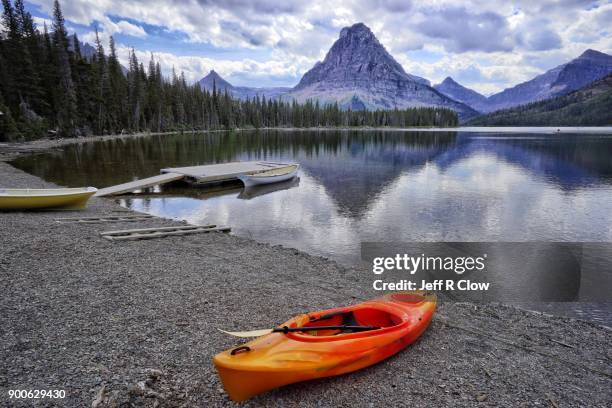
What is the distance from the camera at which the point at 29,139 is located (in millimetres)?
60656

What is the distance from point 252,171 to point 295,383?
28247mm

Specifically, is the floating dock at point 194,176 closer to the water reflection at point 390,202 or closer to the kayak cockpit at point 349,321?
the water reflection at point 390,202

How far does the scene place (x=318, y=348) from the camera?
5.91m

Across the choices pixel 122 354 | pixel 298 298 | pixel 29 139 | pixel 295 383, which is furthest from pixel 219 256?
pixel 29 139

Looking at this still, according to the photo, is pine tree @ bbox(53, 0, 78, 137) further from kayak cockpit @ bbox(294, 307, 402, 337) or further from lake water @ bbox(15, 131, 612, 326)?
kayak cockpit @ bbox(294, 307, 402, 337)

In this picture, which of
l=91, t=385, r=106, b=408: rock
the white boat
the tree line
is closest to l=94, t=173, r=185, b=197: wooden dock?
the white boat

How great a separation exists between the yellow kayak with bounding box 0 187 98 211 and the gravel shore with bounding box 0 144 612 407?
16.9ft

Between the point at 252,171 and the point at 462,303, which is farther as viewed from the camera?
the point at 252,171

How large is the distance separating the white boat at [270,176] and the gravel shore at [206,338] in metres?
17.6

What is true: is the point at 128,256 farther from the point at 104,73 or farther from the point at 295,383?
the point at 104,73

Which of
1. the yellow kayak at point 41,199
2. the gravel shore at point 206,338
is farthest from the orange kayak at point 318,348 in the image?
the yellow kayak at point 41,199

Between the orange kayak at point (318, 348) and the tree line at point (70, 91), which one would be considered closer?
the orange kayak at point (318, 348)

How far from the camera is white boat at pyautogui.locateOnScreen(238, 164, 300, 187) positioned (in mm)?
29542

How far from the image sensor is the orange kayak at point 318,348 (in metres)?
5.30
